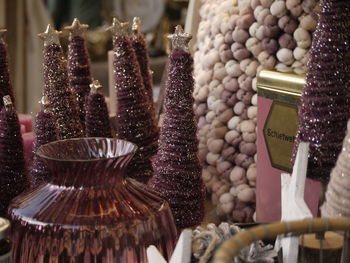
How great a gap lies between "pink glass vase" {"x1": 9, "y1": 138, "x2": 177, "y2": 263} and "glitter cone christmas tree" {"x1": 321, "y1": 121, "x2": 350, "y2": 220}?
0.43 ft

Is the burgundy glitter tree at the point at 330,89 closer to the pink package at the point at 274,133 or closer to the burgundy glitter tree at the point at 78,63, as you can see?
the pink package at the point at 274,133

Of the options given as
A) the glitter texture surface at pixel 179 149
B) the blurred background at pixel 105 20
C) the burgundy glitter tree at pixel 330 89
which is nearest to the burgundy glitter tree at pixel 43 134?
the glitter texture surface at pixel 179 149

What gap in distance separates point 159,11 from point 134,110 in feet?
6.76

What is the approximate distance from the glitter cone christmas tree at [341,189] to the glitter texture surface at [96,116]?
11.4 inches

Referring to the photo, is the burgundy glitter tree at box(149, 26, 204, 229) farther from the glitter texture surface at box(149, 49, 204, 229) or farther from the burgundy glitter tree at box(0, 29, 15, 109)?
the burgundy glitter tree at box(0, 29, 15, 109)

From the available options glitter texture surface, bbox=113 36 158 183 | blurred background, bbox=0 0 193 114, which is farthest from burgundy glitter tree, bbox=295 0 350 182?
blurred background, bbox=0 0 193 114

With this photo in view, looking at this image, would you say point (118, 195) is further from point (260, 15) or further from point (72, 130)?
point (260, 15)

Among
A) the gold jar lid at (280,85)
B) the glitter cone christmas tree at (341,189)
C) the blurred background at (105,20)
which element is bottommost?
the blurred background at (105,20)

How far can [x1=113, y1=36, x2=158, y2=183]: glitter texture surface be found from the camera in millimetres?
660

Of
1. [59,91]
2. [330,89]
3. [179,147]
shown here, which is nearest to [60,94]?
[59,91]

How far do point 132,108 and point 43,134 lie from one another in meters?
0.11

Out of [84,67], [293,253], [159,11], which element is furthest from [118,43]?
[159,11]

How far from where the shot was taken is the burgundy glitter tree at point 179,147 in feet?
1.90

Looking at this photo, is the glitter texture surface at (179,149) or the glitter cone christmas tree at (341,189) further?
the glitter texture surface at (179,149)
